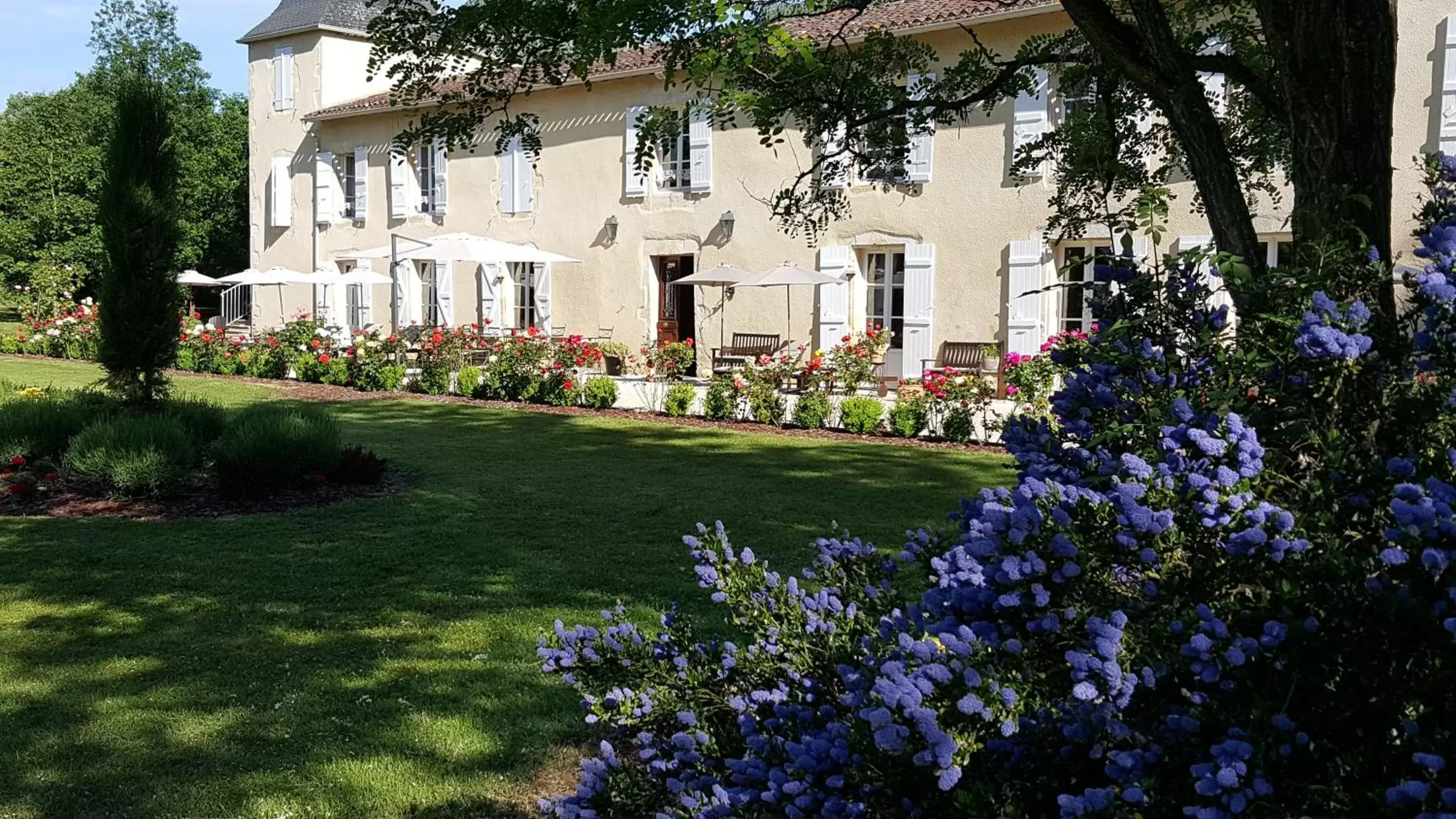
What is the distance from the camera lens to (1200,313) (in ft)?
6.77

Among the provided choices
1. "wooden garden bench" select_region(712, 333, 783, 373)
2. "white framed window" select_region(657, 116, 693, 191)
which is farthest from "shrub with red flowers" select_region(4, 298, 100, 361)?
"wooden garden bench" select_region(712, 333, 783, 373)

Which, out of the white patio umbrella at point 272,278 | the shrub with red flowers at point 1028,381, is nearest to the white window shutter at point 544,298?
the white patio umbrella at point 272,278

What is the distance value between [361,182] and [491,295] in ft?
15.1

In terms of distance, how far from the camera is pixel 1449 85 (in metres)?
12.4

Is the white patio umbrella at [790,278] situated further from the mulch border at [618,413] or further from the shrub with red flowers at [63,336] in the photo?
the shrub with red flowers at [63,336]

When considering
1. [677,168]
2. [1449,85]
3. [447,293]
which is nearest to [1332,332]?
[1449,85]

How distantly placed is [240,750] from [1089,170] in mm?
4006

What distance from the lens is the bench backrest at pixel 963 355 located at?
15570 millimetres

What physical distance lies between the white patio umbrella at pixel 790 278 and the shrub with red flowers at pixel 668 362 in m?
1.43

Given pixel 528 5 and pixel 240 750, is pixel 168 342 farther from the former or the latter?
pixel 240 750

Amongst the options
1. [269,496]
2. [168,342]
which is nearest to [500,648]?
[269,496]

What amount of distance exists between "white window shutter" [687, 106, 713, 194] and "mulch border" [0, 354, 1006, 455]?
5381 millimetres

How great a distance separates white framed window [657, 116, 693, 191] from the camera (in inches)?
744

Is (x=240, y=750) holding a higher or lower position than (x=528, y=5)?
lower
